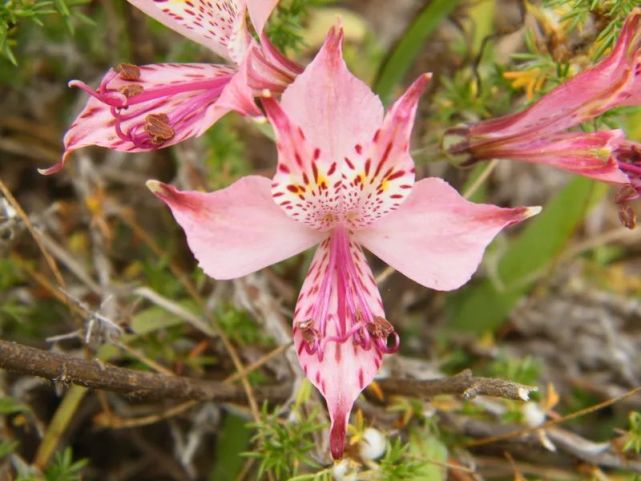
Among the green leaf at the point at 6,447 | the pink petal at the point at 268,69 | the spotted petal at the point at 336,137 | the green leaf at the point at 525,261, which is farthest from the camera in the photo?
the green leaf at the point at 525,261

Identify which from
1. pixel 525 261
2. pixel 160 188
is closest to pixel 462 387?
pixel 160 188

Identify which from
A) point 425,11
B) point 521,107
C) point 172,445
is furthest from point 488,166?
point 172,445

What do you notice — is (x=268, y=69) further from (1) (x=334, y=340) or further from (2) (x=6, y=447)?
(2) (x=6, y=447)

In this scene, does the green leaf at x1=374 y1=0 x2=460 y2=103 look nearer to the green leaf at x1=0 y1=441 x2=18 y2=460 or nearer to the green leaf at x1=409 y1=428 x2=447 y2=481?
the green leaf at x1=409 y1=428 x2=447 y2=481

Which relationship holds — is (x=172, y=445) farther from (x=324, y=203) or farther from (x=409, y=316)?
(x=324, y=203)

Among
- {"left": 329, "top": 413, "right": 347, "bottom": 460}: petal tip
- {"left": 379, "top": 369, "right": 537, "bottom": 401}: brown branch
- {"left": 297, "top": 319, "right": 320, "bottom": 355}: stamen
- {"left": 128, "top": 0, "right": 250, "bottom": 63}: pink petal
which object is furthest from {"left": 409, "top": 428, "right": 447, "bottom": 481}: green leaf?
{"left": 128, "top": 0, "right": 250, "bottom": 63}: pink petal

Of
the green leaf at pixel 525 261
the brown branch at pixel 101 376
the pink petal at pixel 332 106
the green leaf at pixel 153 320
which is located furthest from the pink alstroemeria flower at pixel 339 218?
the green leaf at pixel 525 261

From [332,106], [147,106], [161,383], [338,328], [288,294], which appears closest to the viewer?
[332,106]

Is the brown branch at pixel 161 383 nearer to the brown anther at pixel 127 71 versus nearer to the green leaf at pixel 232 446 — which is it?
the green leaf at pixel 232 446
